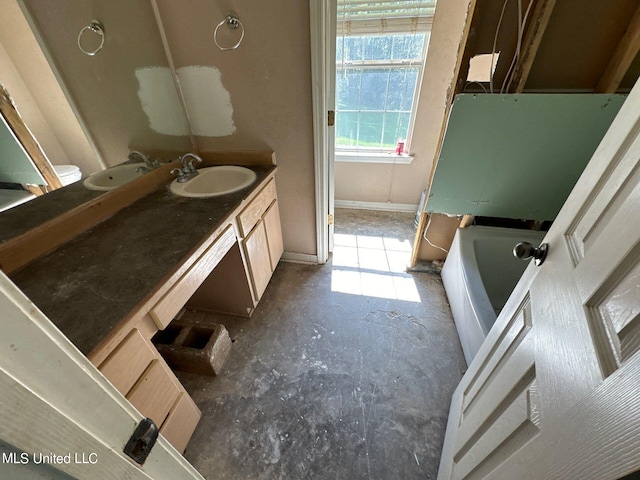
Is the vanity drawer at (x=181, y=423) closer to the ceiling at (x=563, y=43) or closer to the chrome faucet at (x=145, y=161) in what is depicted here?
the chrome faucet at (x=145, y=161)

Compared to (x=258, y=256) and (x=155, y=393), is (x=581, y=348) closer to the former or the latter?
(x=155, y=393)

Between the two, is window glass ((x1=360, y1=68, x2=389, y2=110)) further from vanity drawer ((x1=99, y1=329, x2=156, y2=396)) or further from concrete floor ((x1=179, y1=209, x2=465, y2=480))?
vanity drawer ((x1=99, y1=329, x2=156, y2=396))

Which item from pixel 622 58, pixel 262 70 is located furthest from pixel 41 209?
pixel 622 58

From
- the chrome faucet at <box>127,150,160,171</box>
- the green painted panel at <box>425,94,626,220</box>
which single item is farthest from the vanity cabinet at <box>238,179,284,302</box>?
the green painted panel at <box>425,94,626,220</box>

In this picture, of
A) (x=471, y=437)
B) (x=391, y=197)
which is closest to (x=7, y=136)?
(x=471, y=437)

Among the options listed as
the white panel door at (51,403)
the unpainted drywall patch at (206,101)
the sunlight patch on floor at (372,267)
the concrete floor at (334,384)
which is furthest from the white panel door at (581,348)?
the unpainted drywall patch at (206,101)

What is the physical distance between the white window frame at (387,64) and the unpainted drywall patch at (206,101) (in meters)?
1.39

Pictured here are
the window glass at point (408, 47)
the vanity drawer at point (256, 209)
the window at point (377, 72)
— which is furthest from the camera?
the window glass at point (408, 47)

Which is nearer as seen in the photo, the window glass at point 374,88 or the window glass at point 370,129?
the window glass at point 374,88

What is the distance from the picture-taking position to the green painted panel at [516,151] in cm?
120

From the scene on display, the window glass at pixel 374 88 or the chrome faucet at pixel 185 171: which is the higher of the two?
the window glass at pixel 374 88

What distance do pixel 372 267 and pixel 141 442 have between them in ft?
6.12

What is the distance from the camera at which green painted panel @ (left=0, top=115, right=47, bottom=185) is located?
78cm

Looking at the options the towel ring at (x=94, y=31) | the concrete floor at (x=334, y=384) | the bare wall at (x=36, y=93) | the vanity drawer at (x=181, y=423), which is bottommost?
the concrete floor at (x=334, y=384)
